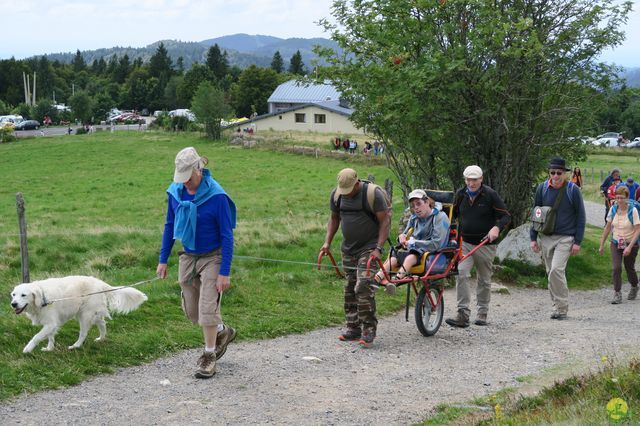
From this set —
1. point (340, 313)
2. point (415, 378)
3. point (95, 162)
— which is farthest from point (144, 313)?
point (95, 162)

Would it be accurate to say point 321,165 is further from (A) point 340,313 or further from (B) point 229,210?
(B) point 229,210

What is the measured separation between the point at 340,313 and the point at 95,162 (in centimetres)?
4368

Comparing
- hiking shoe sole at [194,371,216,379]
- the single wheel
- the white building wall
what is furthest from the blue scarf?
the white building wall

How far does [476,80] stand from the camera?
14.8m

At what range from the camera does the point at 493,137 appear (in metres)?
15.6

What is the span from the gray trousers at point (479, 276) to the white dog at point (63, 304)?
450 centimetres

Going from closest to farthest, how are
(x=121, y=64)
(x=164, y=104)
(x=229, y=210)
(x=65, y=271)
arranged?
(x=229, y=210)
(x=65, y=271)
(x=164, y=104)
(x=121, y=64)

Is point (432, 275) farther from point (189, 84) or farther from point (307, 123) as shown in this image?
point (189, 84)

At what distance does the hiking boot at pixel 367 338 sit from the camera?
9.07m

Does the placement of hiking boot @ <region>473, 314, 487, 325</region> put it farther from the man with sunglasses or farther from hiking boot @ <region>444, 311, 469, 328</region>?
the man with sunglasses

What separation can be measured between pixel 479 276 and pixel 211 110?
58.4 m

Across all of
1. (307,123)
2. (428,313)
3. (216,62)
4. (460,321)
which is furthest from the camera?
(216,62)

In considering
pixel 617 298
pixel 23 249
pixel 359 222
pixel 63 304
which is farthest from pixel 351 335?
pixel 617 298

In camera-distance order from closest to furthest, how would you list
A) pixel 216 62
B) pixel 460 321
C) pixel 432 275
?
pixel 432 275
pixel 460 321
pixel 216 62
